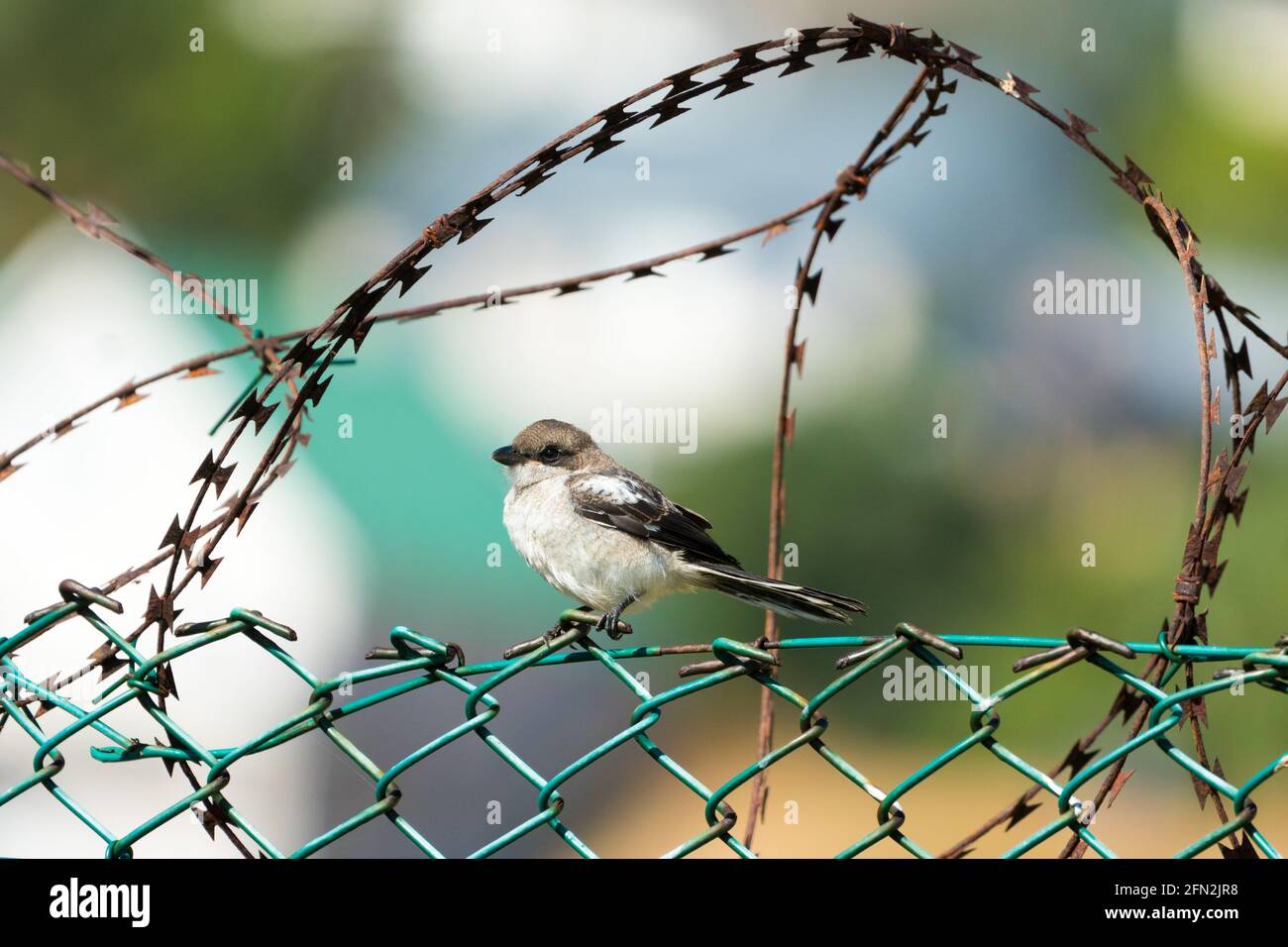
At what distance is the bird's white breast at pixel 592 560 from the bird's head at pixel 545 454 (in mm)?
210

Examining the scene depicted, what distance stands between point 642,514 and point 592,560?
17 cm

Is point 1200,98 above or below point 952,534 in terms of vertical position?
above

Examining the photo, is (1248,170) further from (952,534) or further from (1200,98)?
A: (952,534)

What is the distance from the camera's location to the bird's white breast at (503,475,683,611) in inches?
105

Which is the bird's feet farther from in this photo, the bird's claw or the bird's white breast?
the bird's white breast

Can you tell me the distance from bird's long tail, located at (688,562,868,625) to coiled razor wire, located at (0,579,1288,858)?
0.42 m

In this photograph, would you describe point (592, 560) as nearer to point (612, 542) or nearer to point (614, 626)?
point (612, 542)

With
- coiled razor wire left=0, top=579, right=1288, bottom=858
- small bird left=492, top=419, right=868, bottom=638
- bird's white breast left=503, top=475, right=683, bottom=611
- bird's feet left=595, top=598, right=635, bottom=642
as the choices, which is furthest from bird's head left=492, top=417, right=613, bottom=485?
coiled razor wire left=0, top=579, right=1288, bottom=858

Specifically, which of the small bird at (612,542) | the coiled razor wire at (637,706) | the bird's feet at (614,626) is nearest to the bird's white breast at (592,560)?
the small bird at (612,542)

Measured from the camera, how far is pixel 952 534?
8.43 meters

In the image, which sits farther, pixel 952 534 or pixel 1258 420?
pixel 952 534

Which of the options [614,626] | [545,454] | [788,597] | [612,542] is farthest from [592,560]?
[788,597]
